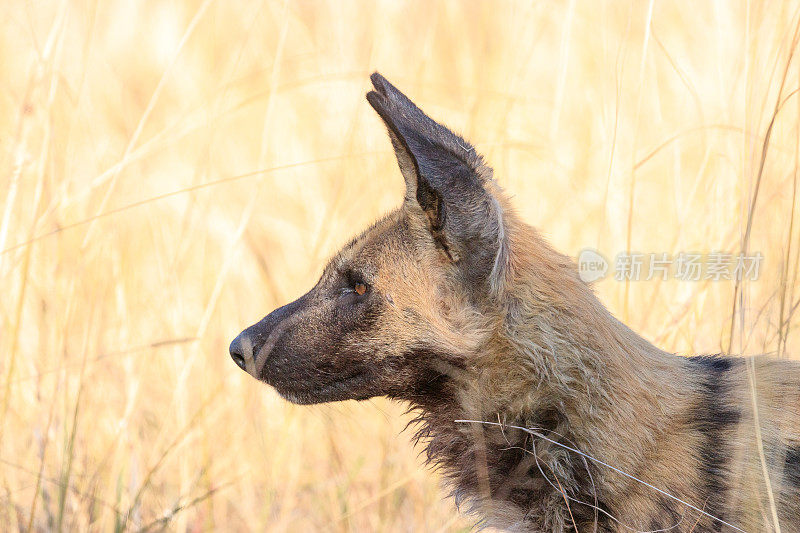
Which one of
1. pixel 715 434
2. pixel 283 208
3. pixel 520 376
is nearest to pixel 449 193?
pixel 520 376

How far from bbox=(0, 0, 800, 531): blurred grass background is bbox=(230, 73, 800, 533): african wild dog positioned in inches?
Result: 13.5

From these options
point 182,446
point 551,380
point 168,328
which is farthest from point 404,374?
point 168,328

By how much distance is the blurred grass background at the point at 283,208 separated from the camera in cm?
392

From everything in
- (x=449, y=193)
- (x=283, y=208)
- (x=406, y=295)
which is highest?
(x=283, y=208)

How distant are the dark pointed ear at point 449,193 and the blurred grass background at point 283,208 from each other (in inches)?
31.6

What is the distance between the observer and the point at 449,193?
2795mm

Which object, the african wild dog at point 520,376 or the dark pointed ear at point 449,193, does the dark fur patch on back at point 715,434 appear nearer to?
the african wild dog at point 520,376

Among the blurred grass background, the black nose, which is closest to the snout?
the black nose

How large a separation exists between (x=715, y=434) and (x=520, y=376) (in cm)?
66

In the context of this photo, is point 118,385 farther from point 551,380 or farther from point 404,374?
point 551,380

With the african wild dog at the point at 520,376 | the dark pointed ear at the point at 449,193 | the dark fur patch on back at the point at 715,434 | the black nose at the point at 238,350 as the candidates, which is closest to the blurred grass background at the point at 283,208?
the dark fur patch on back at the point at 715,434

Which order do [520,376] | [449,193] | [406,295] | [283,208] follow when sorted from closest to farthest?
1. [449,193]
2. [520,376]
3. [406,295]
4. [283,208]

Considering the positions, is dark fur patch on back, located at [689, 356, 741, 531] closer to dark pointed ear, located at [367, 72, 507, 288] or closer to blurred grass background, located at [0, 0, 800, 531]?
blurred grass background, located at [0, 0, 800, 531]

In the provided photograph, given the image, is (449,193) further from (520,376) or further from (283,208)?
(283,208)
